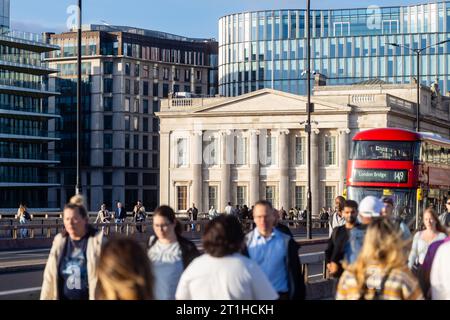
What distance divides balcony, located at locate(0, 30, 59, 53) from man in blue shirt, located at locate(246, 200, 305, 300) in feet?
290

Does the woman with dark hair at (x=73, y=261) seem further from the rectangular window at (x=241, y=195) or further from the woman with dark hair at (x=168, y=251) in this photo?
the rectangular window at (x=241, y=195)

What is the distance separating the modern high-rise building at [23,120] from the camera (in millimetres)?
97688

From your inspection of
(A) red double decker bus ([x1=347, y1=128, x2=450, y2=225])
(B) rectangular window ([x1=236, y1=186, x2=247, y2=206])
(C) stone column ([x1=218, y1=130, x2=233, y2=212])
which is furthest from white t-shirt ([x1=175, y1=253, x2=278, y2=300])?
(B) rectangular window ([x1=236, y1=186, x2=247, y2=206])

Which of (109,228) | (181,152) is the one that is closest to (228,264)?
(109,228)

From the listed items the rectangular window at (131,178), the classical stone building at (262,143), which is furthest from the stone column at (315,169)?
the rectangular window at (131,178)

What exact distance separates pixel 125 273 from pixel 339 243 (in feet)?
19.2

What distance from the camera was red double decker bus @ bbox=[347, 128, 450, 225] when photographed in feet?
117

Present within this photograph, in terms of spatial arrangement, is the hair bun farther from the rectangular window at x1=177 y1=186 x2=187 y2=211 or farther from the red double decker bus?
the rectangular window at x1=177 y1=186 x2=187 y2=211

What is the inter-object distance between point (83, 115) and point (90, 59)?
22.1ft

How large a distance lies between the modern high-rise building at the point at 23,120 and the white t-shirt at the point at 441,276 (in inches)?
3535

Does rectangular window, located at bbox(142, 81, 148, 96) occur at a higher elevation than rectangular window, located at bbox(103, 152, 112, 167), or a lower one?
higher

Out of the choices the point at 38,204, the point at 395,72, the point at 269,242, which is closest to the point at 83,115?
the point at 38,204

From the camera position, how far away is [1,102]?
97.3 m

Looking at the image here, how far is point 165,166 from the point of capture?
297ft
